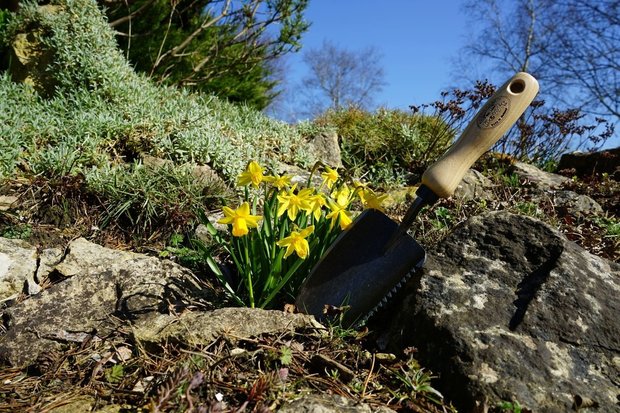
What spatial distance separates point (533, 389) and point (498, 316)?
0.99ft

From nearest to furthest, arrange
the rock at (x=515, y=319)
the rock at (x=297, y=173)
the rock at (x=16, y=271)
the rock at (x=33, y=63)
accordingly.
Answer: the rock at (x=515, y=319)
the rock at (x=16, y=271)
the rock at (x=297, y=173)
the rock at (x=33, y=63)

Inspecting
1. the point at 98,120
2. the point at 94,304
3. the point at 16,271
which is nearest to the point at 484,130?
the point at 94,304

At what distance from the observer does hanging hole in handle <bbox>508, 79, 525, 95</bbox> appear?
1.90 meters

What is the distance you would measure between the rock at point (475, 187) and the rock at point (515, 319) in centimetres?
193

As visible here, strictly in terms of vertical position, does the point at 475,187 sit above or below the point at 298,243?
above

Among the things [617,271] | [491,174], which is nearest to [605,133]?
[491,174]

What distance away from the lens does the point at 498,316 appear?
73.0 inches

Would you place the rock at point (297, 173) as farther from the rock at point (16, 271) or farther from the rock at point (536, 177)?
the rock at point (16, 271)

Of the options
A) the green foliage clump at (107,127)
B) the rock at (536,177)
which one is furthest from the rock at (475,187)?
the green foliage clump at (107,127)

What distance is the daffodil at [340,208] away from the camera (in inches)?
86.1

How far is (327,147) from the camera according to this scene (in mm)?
5504

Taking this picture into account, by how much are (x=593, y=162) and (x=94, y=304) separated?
531 centimetres

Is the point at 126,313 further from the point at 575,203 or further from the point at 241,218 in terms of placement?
the point at 575,203

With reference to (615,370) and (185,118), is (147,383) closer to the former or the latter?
(615,370)
